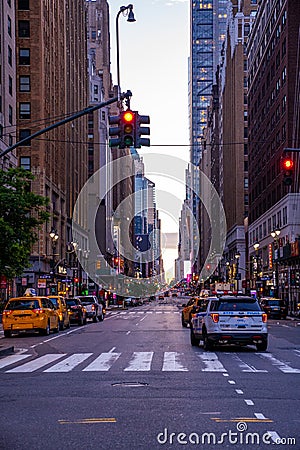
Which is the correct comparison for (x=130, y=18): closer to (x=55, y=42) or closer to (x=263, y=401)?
(x=263, y=401)

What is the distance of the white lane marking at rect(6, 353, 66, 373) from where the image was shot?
18.7 meters

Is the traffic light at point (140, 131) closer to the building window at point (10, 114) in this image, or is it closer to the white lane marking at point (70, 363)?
the white lane marking at point (70, 363)

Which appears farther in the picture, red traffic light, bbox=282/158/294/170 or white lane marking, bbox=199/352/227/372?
red traffic light, bbox=282/158/294/170

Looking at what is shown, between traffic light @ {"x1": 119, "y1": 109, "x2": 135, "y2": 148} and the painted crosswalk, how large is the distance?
5998mm

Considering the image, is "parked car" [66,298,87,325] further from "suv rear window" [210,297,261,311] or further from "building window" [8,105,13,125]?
"suv rear window" [210,297,261,311]

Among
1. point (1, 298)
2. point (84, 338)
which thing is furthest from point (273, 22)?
point (84, 338)

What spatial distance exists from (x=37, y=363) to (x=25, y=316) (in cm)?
1296

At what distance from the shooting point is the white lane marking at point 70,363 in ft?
61.2

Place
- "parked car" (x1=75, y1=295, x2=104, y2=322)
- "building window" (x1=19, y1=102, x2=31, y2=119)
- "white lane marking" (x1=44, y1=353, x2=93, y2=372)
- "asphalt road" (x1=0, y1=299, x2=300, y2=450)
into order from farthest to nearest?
"building window" (x1=19, y1=102, x2=31, y2=119) → "parked car" (x1=75, y1=295, x2=104, y2=322) → "white lane marking" (x1=44, y1=353, x2=93, y2=372) → "asphalt road" (x1=0, y1=299, x2=300, y2=450)

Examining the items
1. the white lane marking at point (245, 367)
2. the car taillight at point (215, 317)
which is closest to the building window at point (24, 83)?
the car taillight at point (215, 317)

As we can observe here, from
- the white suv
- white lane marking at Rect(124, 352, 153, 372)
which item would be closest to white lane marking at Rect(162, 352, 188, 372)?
white lane marking at Rect(124, 352, 153, 372)

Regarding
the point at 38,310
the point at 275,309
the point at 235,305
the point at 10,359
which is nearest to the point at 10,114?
the point at 275,309

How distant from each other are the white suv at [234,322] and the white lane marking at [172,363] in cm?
157

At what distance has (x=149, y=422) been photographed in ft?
35.0
